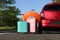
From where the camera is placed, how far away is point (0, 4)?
229 ft

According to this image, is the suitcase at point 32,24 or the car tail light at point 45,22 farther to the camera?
the suitcase at point 32,24

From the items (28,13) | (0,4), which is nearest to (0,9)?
(0,4)

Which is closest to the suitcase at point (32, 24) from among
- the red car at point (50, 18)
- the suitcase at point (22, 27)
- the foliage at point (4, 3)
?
the suitcase at point (22, 27)

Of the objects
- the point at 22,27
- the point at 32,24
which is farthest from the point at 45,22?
the point at 22,27

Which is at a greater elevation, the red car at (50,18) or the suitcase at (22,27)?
the red car at (50,18)

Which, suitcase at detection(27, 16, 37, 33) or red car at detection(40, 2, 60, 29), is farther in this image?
suitcase at detection(27, 16, 37, 33)

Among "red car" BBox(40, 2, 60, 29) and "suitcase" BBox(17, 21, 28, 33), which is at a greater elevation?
"red car" BBox(40, 2, 60, 29)

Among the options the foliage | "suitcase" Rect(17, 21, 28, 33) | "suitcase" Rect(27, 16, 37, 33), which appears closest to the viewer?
"suitcase" Rect(17, 21, 28, 33)

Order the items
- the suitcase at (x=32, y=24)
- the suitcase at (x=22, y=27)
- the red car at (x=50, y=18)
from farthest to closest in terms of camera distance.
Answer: the suitcase at (x=32, y=24), the suitcase at (x=22, y=27), the red car at (x=50, y=18)

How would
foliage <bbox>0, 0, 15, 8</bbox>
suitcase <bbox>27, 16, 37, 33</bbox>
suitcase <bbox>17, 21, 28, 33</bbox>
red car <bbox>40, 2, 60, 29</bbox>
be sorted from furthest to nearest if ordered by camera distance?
1. foliage <bbox>0, 0, 15, 8</bbox>
2. suitcase <bbox>27, 16, 37, 33</bbox>
3. suitcase <bbox>17, 21, 28, 33</bbox>
4. red car <bbox>40, 2, 60, 29</bbox>

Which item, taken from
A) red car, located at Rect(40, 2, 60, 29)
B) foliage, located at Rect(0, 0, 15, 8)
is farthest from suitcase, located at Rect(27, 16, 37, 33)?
foliage, located at Rect(0, 0, 15, 8)

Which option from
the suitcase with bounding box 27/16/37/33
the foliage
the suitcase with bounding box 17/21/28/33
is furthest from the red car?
the foliage

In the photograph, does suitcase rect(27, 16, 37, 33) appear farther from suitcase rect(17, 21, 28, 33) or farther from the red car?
the red car

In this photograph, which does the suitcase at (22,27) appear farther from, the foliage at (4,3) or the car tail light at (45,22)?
the foliage at (4,3)
